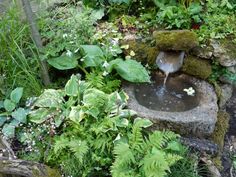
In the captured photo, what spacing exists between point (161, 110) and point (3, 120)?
4.89 feet

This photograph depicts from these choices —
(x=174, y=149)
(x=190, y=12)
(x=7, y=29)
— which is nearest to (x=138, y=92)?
(x=174, y=149)

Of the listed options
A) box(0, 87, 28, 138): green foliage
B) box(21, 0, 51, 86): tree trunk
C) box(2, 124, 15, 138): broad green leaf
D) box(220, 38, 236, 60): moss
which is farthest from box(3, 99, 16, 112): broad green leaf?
box(220, 38, 236, 60): moss

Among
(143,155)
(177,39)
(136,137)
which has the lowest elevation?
(143,155)

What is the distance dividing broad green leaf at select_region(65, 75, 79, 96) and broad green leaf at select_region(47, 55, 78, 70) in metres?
0.32

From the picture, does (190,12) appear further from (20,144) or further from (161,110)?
(20,144)

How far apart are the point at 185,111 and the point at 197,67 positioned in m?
0.67

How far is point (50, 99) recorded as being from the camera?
140 inches

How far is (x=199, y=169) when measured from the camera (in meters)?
3.46

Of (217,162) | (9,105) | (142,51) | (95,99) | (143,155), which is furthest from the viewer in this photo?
(142,51)

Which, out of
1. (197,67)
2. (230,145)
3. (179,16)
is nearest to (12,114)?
(197,67)

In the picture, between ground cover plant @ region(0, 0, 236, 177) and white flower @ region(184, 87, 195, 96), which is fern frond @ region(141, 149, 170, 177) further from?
white flower @ region(184, 87, 195, 96)

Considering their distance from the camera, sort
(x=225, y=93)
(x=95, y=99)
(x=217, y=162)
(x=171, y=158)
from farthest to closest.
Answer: (x=225, y=93) < (x=217, y=162) < (x=95, y=99) < (x=171, y=158)

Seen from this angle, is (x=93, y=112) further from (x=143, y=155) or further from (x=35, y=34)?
(x=35, y=34)

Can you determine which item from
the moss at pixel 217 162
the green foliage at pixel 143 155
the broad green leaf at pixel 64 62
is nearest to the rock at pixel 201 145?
the moss at pixel 217 162
